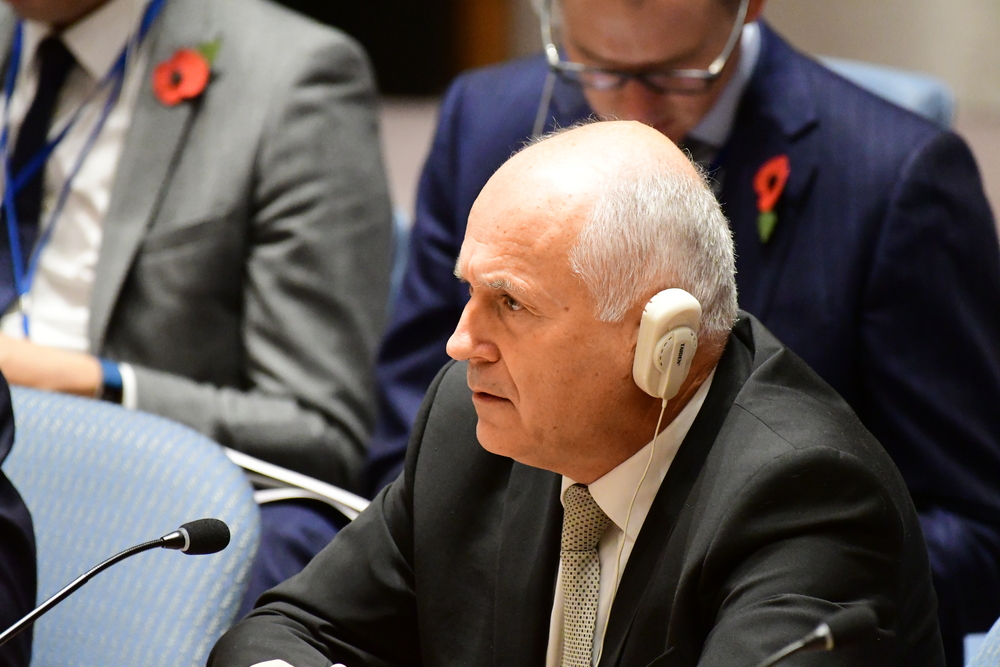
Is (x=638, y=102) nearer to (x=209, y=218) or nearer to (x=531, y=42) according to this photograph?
(x=209, y=218)

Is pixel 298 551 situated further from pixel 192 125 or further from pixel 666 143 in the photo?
pixel 666 143

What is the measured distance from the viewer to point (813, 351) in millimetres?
1860

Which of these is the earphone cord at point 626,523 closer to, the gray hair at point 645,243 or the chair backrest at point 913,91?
the gray hair at point 645,243

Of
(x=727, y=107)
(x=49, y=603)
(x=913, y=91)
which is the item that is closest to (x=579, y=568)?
(x=49, y=603)

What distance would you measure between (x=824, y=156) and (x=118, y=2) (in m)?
1.27

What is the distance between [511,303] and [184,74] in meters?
1.20

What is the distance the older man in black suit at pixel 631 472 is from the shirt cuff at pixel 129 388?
29.8 inches

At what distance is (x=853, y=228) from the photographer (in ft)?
6.11

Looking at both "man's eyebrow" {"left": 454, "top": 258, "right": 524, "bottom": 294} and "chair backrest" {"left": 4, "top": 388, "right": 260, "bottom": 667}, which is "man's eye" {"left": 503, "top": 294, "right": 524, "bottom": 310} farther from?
"chair backrest" {"left": 4, "top": 388, "right": 260, "bottom": 667}

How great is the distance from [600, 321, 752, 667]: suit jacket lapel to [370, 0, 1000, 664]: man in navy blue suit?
0.66 metres

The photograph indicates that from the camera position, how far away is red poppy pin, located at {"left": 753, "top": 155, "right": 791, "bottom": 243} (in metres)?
1.92

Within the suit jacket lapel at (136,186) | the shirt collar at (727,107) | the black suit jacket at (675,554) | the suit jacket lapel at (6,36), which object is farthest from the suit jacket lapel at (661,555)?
the suit jacket lapel at (6,36)

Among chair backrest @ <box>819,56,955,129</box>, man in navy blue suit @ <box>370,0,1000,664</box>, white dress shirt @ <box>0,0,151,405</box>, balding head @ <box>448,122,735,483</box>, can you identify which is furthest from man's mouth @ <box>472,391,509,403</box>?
chair backrest @ <box>819,56,955,129</box>

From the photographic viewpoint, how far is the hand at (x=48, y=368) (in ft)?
6.30
